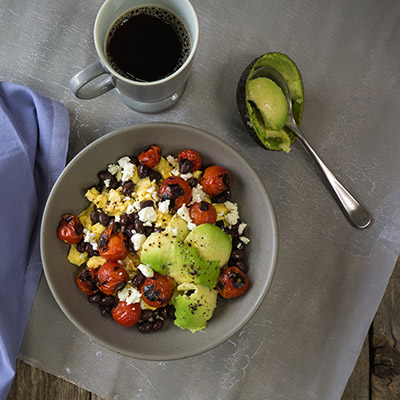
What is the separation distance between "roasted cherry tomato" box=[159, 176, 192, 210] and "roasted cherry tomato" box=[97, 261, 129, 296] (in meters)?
0.20

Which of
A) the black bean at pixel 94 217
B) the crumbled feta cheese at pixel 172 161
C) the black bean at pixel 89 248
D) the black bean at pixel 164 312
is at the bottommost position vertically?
the black bean at pixel 164 312

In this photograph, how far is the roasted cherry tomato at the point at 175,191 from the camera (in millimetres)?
1102

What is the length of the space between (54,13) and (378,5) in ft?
3.13

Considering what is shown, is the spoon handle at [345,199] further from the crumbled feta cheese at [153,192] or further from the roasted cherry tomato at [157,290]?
the roasted cherry tomato at [157,290]

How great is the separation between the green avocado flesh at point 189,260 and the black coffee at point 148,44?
378mm

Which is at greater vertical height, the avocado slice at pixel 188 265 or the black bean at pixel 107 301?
the avocado slice at pixel 188 265

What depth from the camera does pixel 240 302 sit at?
3.75 feet

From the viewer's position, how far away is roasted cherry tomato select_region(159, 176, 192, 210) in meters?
1.10

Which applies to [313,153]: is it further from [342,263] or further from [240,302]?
[240,302]

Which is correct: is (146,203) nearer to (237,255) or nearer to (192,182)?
(192,182)

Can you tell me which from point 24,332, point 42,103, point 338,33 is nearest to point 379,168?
point 338,33

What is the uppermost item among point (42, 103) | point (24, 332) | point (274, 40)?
point (274, 40)

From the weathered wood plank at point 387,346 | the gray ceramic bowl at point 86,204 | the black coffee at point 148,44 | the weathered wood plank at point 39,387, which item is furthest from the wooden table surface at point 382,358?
the black coffee at point 148,44

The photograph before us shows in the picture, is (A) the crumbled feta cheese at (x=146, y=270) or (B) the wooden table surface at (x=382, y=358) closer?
(A) the crumbled feta cheese at (x=146, y=270)
